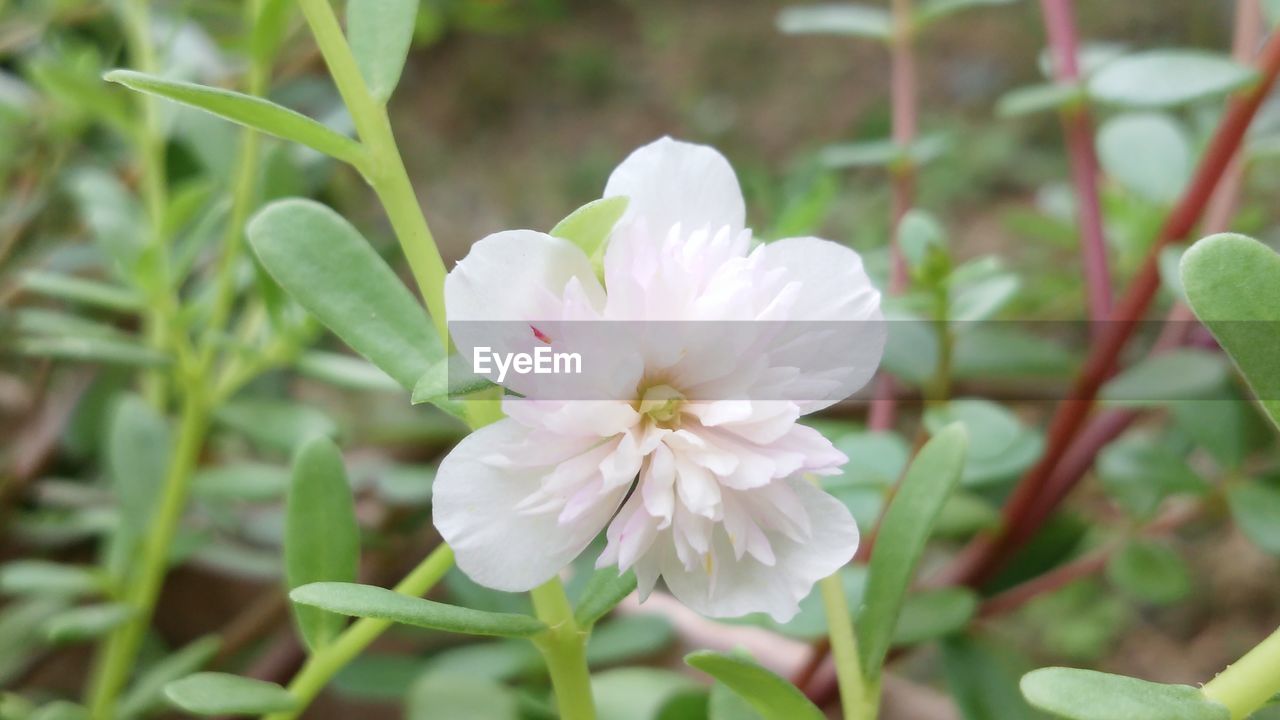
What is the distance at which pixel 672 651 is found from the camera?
66 cm

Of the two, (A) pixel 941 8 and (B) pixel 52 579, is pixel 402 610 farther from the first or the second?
(A) pixel 941 8

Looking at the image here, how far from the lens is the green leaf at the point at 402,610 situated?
266 millimetres

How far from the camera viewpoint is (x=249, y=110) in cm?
29

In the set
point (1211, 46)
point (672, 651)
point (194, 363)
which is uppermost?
point (1211, 46)

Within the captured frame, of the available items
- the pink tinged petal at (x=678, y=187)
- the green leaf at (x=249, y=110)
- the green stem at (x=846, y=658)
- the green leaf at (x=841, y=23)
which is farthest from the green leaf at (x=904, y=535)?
the green leaf at (x=841, y=23)

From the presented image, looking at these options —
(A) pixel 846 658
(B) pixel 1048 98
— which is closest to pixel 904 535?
(A) pixel 846 658

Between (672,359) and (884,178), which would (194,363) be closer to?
(672,359)

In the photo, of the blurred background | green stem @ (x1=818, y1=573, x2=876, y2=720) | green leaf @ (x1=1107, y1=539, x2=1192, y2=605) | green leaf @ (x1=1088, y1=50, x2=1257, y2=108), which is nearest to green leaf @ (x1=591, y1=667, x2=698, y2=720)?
the blurred background

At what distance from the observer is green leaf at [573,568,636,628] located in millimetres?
308

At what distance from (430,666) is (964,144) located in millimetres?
1449

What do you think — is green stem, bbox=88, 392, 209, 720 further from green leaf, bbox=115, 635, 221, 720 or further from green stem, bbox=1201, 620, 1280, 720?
green stem, bbox=1201, 620, 1280, 720

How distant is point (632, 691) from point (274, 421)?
264 mm

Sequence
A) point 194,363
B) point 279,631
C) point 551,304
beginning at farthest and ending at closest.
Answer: point 279,631, point 194,363, point 551,304

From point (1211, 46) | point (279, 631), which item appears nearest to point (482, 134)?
point (1211, 46)
